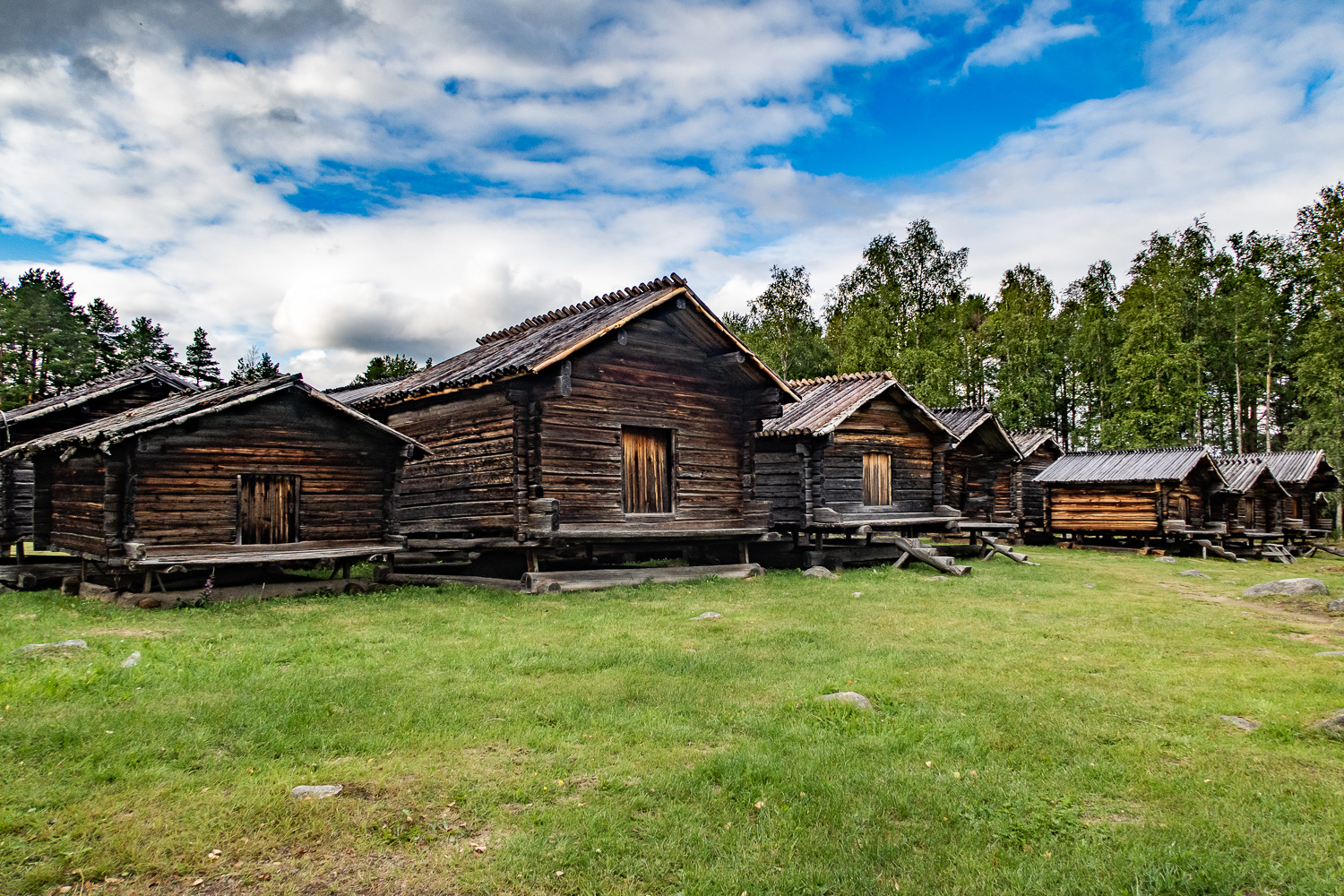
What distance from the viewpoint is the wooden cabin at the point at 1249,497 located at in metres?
33.3

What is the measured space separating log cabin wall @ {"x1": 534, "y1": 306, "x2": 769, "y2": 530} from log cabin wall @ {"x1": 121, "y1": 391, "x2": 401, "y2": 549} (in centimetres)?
373

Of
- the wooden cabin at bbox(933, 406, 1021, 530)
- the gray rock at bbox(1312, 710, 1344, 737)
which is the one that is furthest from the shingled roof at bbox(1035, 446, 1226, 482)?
the gray rock at bbox(1312, 710, 1344, 737)

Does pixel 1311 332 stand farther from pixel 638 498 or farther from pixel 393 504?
pixel 393 504

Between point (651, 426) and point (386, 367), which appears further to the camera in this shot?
point (386, 367)

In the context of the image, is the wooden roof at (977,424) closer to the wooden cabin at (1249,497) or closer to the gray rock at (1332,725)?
the wooden cabin at (1249,497)

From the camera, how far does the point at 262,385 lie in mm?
14844

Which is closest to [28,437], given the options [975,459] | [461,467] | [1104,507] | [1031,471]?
[461,467]

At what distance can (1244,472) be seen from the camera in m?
34.1

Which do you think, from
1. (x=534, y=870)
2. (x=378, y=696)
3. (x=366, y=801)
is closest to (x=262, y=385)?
(x=378, y=696)

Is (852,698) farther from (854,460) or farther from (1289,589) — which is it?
(854,460)

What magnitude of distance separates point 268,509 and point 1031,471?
3494 cm

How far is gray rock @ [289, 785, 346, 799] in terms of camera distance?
529 centimetres

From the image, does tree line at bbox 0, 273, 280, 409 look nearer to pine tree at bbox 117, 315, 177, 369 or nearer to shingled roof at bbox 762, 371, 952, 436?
pine tree at bbox 117, 315, 177, 369

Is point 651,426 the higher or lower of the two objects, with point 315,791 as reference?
higher
